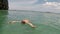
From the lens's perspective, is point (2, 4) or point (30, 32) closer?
point (30, 32)

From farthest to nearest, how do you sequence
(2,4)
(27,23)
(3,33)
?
(2,4) < (27,23) < (3,33)

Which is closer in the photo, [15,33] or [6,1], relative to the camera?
[15,33]

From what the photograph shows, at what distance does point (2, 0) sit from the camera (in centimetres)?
5981

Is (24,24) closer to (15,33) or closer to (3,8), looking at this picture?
(15,33)

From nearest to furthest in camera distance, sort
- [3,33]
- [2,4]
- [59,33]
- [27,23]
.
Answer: [3,33] → [59,33] → [27,23] → [2,4]

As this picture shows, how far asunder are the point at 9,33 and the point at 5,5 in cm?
4738

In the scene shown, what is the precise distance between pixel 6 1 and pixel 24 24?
4497cm

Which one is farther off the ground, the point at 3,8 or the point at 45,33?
the point at 45,33

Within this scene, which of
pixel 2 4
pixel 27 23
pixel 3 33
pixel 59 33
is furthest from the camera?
pixel 2 4

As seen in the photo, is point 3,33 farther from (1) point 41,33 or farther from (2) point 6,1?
(2) point 6,1

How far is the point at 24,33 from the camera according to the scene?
14984 millimetres

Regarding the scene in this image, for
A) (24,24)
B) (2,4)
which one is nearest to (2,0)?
(2,4)

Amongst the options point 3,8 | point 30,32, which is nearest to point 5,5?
point 3,8

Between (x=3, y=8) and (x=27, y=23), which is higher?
(x=27, y=23)
